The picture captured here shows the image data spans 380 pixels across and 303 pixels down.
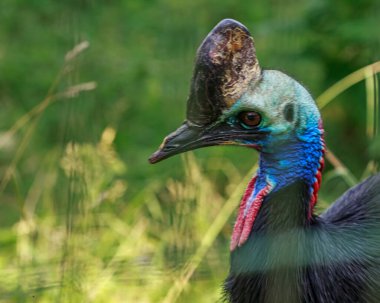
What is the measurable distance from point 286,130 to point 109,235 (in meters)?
1.32

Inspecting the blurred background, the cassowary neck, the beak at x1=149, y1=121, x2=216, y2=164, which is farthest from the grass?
the cassowary neck

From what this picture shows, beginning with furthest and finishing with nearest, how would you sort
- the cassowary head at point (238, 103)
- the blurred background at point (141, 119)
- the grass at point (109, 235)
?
1. the blurred background at point (141, 119)
2. the grass at point (109, 235)
3. the cassowary head at point (238, 103)

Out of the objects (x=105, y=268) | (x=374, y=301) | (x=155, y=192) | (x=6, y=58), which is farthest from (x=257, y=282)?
(x=6, y=58)

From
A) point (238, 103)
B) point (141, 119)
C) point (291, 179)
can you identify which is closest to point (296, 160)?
point (291, 179)

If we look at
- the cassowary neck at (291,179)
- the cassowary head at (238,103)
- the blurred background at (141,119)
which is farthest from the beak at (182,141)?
the blurred background at (141,119)

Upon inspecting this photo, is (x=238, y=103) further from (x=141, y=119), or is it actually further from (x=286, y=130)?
(x=141, y=119)

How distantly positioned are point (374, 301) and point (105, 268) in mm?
1009

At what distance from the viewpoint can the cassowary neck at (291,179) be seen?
223cm

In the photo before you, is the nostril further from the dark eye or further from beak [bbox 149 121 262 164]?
the dark eye

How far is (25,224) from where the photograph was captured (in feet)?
10.4

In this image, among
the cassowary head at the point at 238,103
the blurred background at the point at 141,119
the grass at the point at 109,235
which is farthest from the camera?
the blurred background at the point at 141,119

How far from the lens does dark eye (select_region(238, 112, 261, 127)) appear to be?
7.27 feet

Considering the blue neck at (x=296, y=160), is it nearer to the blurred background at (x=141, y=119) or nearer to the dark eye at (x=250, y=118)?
the dark eye at (x=250, y=118)

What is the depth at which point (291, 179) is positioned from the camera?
224 centimetres
